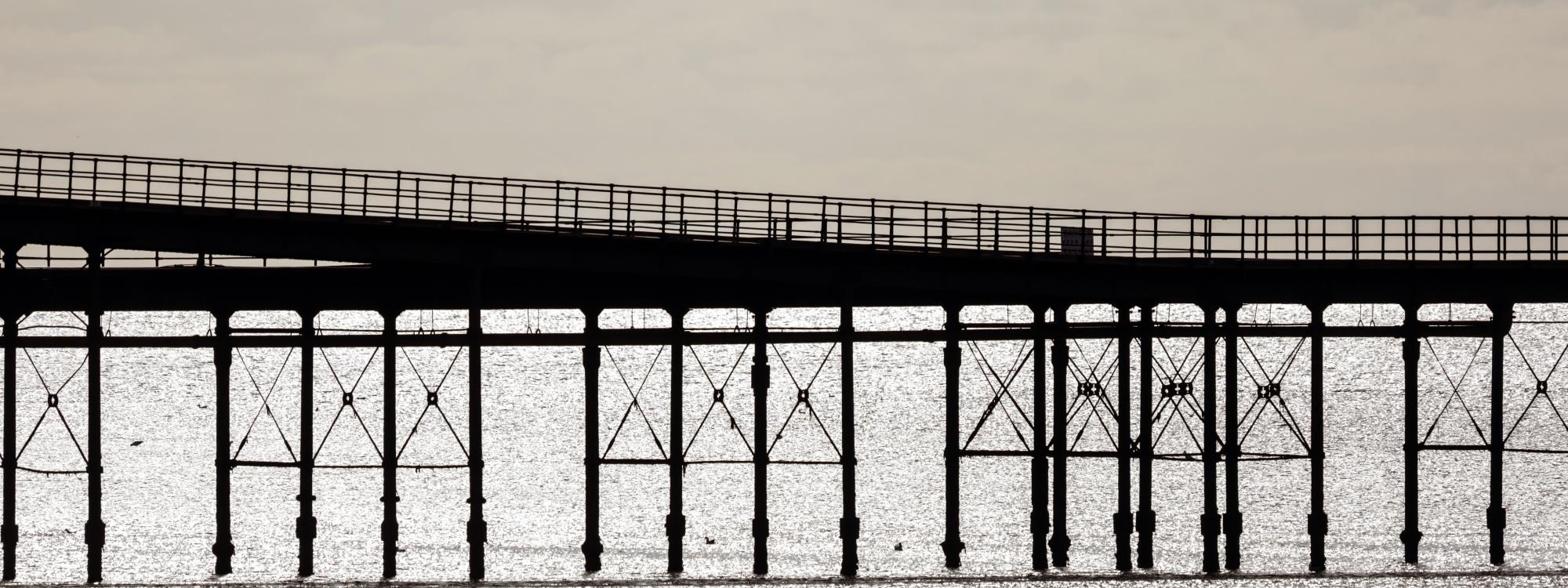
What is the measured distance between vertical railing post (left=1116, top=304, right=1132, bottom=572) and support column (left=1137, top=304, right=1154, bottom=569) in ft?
0.92

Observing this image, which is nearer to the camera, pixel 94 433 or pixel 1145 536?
pixel 94 433

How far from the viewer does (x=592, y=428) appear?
4062 cm

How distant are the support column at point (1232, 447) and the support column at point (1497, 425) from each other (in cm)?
493

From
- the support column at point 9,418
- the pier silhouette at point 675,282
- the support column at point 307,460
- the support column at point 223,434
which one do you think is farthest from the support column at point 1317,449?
the support column at point 9,418

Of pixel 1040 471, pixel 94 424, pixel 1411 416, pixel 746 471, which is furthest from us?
pixel 746 471

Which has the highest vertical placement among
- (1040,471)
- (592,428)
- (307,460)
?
(592,428)

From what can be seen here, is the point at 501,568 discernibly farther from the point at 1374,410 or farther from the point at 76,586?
the point at 1374,410

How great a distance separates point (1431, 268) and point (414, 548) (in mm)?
33637

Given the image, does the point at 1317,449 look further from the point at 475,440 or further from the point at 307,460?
the point at 307,460

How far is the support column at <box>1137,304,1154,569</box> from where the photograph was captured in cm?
4066

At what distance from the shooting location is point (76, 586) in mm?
41062

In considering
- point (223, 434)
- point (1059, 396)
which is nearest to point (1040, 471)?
point (1059, 396)

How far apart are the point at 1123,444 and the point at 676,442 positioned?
8.71 metres

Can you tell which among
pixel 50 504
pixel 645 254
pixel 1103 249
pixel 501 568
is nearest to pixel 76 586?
pixel 645 254
